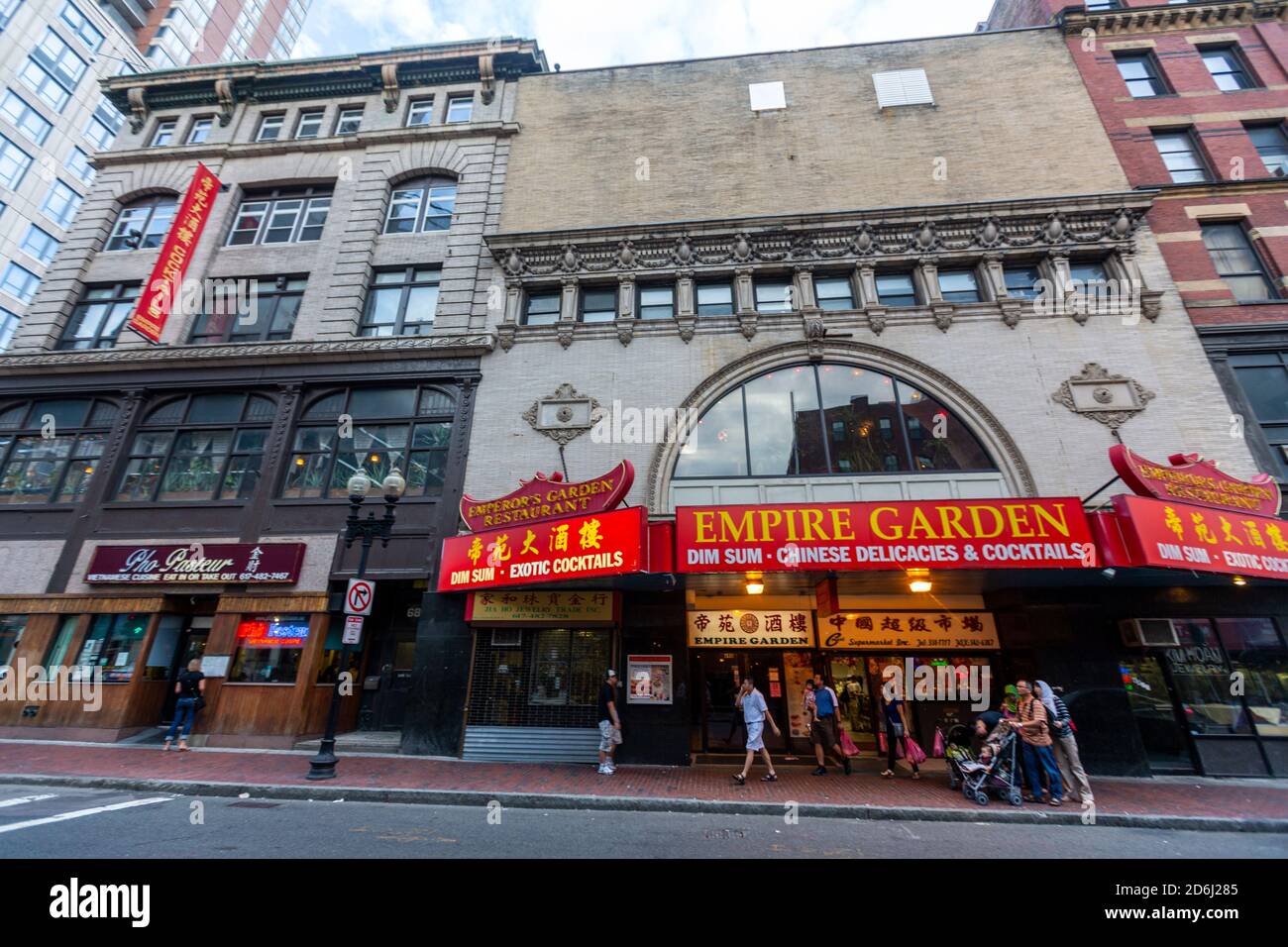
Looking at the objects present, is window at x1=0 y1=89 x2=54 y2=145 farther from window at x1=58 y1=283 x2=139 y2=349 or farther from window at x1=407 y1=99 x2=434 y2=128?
window at x1=407 y1=99 x2=434 y2=128

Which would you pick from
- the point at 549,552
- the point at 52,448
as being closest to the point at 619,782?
the point at 549,552

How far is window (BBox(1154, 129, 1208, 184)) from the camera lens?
16109 millimetres

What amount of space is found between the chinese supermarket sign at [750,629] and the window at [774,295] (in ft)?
27.4

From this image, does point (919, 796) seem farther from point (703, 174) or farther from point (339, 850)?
point (703, 174)

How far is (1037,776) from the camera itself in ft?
29.8

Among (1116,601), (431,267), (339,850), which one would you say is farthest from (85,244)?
(1116,601)

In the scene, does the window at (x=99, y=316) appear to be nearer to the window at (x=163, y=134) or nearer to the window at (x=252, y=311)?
the window at (x=252, y=311)

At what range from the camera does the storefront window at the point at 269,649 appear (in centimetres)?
1301

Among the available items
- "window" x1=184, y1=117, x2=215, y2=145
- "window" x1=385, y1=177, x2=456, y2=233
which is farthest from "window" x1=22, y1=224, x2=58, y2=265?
"window" x1=385, y1=177, x2=456, y2=233

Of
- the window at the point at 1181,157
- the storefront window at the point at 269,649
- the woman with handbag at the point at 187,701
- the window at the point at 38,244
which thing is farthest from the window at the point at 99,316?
the window at the point at 1181,157

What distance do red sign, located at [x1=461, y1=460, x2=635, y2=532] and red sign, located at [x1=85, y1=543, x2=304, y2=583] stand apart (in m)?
5.43

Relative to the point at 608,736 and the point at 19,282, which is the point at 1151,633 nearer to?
the point at 608,736

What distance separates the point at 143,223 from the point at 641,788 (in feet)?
80.9
